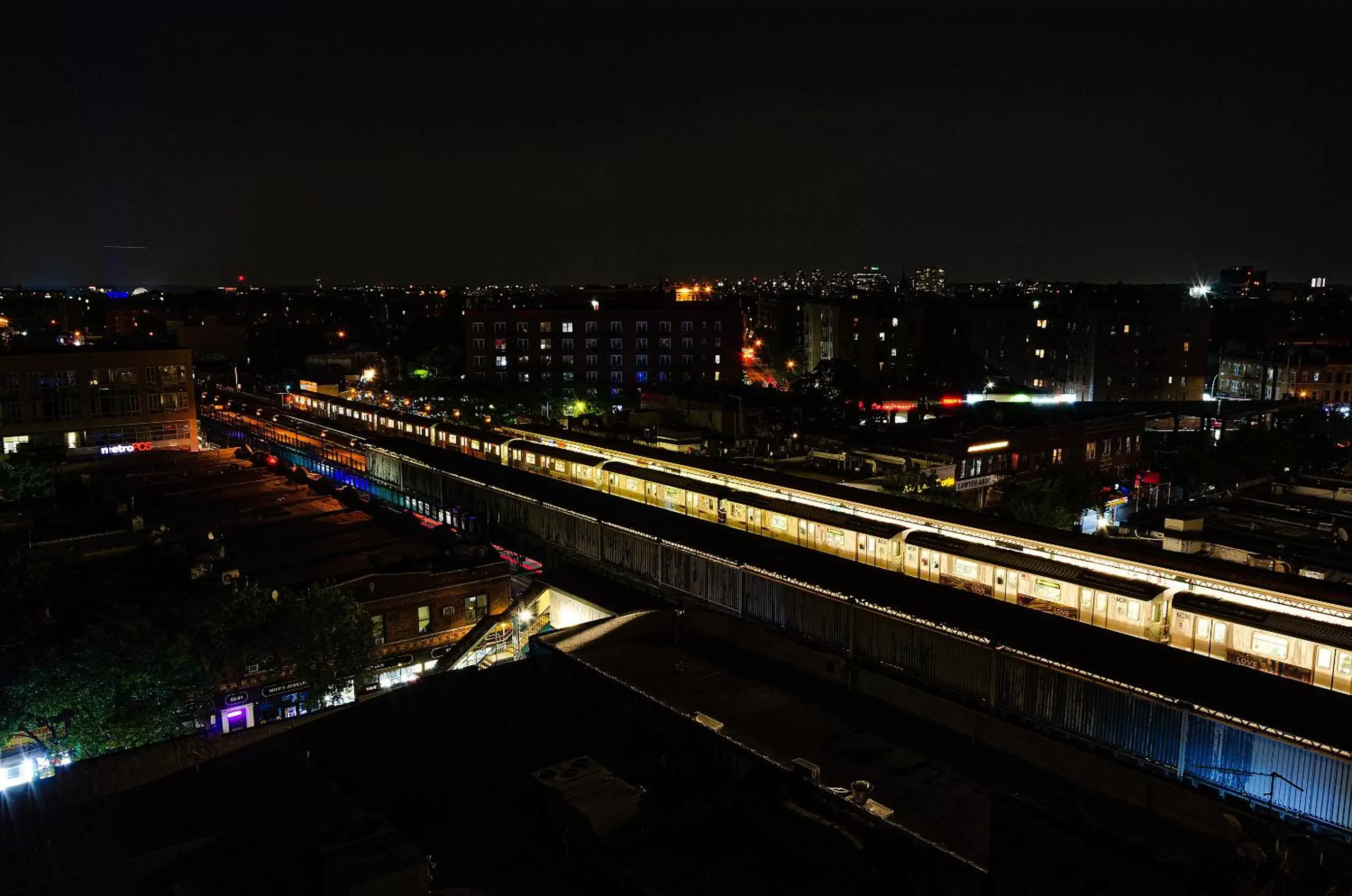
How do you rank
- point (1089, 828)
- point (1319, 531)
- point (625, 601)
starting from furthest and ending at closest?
point (1319, 531)
point (625, 601)
point (1089, 828)

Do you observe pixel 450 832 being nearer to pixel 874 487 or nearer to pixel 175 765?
pixel 175 765

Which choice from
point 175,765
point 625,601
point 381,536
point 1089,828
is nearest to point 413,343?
point 381,536

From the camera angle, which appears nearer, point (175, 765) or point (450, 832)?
point (450, 832)

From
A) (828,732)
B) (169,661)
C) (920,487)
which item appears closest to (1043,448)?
(920,487)

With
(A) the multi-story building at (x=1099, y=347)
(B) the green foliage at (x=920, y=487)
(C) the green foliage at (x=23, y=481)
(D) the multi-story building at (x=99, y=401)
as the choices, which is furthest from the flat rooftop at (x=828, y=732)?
(A) the multi-story building at (x=1099, y=347)

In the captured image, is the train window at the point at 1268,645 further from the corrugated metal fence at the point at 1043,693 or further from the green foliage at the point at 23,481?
the green foliage at the point at 23,481

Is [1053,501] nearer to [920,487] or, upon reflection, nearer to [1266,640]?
[920,487]

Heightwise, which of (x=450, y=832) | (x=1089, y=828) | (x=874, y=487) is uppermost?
(x=1089, y=828)
